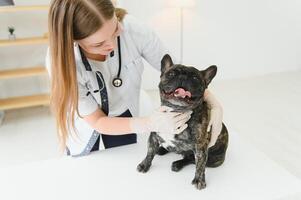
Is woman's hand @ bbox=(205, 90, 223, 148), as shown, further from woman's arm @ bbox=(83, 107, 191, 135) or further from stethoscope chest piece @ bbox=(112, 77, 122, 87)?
stethoscope chest piece @ bbox=(112, 77, 122, 87)

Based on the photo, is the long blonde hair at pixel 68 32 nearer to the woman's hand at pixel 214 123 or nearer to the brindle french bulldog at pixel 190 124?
the brindle french bulldog at pixel 190 124

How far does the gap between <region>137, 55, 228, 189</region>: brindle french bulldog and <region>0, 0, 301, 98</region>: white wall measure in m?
2.21

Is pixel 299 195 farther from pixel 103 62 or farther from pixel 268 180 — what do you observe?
pixel 103 62

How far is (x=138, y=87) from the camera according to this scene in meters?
1.20

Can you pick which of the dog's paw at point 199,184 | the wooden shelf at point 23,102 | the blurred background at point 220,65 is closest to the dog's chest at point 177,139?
the dog's paw at point 199,184

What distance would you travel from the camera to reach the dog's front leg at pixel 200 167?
869mm

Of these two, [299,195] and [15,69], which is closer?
[299,195]

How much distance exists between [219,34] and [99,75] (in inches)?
100

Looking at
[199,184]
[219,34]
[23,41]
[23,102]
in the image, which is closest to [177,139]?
[199,184]

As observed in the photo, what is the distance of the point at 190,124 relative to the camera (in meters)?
0.86

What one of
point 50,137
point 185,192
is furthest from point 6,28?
point 185,192

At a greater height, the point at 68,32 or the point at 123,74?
the point at 68,32

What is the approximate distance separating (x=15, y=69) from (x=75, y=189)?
2.18 meters

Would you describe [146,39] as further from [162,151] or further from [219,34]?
[219,34]
